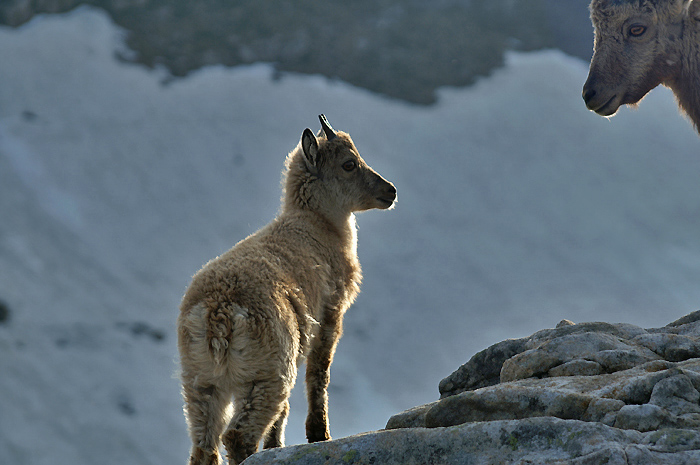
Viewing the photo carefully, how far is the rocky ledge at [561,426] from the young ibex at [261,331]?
0.91m

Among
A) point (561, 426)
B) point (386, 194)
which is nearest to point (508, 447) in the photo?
point (561, 426)

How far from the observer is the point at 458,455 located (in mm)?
2770

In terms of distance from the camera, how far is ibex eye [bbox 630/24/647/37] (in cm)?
606

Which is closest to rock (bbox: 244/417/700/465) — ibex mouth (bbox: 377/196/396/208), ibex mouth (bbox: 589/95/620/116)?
ibex mouth (bbox: 377/196/396/208)

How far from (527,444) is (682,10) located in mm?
4944

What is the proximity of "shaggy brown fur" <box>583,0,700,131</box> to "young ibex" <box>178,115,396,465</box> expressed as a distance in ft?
10.1

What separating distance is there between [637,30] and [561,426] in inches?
185

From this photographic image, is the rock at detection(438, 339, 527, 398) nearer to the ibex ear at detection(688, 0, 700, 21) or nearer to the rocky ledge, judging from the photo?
the rocky ledge

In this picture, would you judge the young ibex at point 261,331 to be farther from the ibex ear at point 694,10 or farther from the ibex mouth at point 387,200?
the ibex ear at point 694,10

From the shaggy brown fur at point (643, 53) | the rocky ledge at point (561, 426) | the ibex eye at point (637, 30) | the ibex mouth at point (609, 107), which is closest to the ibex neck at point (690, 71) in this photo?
the shaggy brown fur at point (643, 53)

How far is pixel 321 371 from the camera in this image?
18.1ft

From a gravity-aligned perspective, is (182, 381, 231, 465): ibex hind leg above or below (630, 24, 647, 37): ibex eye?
below

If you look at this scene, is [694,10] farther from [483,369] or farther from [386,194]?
[483,369]

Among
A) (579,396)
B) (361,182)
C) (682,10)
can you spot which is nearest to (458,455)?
(579,396)
